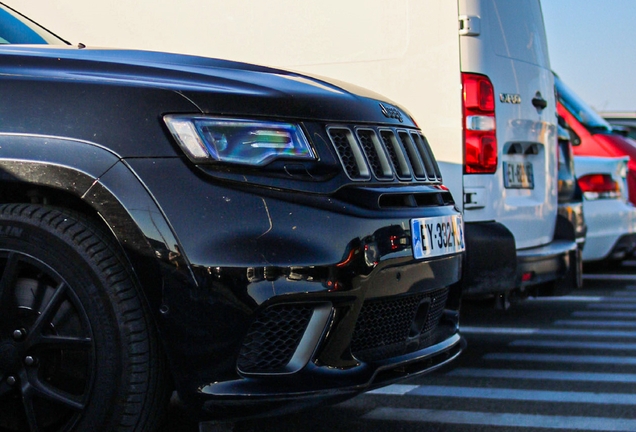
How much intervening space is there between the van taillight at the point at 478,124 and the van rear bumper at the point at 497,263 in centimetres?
30

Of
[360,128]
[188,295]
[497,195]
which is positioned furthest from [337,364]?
[497,195]

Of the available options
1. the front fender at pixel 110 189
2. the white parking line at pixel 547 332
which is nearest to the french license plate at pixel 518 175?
the white parking line at pixel 547 332

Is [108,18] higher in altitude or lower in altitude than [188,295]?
higher

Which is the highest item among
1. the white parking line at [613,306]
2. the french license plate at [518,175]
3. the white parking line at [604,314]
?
the french license plate at [518,175]

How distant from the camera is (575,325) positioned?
6.43 metres

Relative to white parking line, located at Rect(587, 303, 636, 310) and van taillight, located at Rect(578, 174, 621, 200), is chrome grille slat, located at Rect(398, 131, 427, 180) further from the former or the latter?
van taillight, located at Rect(578, 174, 621, 200)

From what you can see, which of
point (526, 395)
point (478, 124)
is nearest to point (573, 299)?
point (478, 124)

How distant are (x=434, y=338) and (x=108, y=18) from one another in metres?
3.11

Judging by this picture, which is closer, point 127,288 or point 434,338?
point 127,288

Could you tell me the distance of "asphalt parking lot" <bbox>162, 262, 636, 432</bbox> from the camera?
3791 mm

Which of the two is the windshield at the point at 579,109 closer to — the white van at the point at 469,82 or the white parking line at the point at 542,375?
the white van at the point at 469,82

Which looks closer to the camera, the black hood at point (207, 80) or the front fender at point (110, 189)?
the front fender at point (110, 189)

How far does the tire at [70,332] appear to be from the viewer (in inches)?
114

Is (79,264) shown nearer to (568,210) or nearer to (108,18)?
(108,18)
